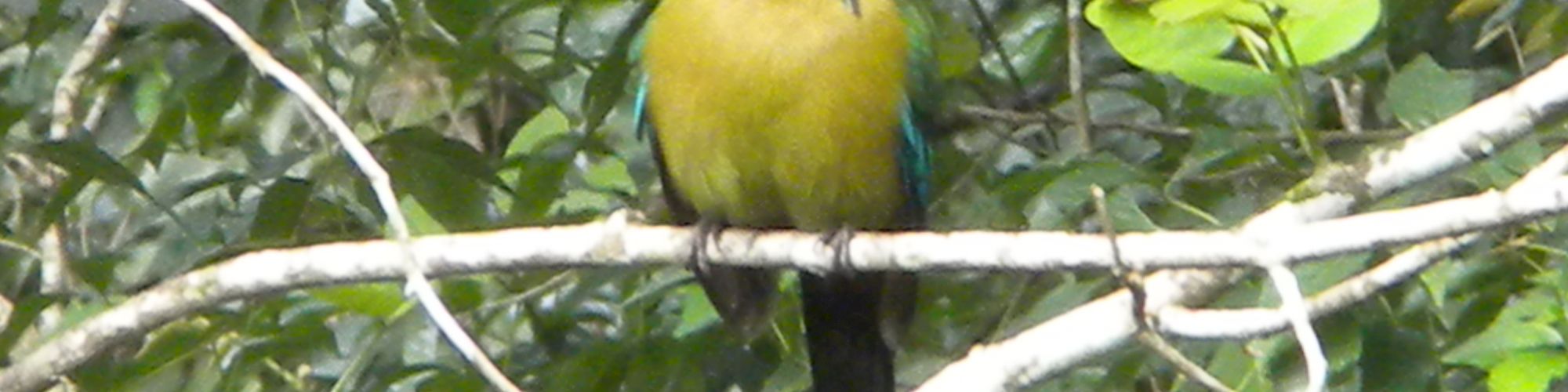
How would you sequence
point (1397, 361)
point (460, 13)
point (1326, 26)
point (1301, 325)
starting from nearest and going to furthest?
1. point (1301, 325)
2. point (1326, 26)
3. point (1397, 361)
4. point (460, 13)

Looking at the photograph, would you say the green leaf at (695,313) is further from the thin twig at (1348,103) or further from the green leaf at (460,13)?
the thin twig at (1348,103)

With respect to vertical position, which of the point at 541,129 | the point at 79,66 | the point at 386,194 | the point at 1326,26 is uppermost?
the point at 1326,26

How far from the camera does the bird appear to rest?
2.55 meters

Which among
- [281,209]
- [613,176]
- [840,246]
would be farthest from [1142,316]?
[613,176]

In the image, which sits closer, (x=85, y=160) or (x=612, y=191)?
(x=85, y=160)

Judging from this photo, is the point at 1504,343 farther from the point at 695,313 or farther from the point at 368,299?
the point at 368,299

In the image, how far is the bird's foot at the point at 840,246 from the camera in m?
2.35

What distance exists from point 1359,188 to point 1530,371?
0.21m

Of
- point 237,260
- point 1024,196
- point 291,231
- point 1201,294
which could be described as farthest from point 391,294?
point 1201,294

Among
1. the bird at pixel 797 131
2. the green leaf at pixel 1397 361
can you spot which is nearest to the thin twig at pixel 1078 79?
the bird at pixel 797 131

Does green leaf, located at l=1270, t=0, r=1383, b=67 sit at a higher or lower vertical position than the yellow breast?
higher

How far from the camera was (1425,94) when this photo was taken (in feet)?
7.20

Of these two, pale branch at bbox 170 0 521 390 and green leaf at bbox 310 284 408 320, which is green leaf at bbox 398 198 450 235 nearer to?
green leaf at bbox 310 284 408 320

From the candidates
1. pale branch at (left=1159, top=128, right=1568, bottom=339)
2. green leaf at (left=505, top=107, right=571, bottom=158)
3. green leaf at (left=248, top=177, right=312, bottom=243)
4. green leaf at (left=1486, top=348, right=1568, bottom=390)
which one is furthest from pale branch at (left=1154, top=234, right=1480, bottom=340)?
green leaf at (left=505, top=107, right=571, bottom=158)
